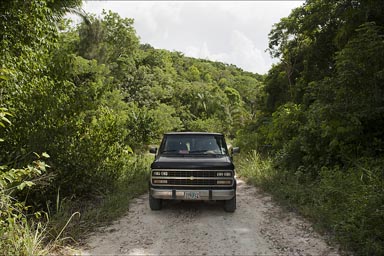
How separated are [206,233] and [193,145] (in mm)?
2329

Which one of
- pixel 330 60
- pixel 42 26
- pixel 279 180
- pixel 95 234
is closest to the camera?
pixel 95 234

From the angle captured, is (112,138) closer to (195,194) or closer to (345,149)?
(195,194)

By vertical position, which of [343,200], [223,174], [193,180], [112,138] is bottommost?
[343,200]

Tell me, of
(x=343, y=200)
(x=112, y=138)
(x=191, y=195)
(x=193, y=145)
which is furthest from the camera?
(x=112, y=138)

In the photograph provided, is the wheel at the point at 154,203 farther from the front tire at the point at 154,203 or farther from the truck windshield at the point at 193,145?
the truck windshield at the point at 193,145

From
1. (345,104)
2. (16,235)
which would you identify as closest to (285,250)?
(16,235)

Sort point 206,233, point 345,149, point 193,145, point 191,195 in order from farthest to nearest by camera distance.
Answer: point 345,149 → point 193,145 → point 191,195 → point 206,233

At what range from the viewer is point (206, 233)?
5133mm

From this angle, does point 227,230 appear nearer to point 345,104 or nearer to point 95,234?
point 95,234

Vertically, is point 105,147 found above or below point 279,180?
above

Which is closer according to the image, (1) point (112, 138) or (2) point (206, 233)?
(2) point (206, 233)

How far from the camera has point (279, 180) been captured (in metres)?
8.78

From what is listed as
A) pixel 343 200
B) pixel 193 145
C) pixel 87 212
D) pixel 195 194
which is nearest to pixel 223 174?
pixel 195 194

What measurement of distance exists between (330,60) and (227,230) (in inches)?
418
